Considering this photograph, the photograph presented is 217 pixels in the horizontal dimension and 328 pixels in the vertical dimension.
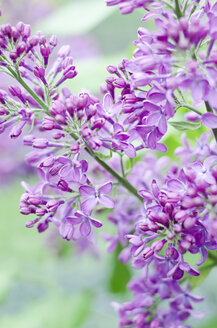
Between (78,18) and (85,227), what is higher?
(85,227)

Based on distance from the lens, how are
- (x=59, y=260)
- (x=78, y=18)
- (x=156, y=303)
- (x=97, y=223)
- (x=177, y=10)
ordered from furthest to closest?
(x=59, y=260) < (x=78, y=18) < (x=156, y=303) < (x=97, y=223) < (x=177, y=10)

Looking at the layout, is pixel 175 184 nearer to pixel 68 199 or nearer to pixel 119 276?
pixel 68 199

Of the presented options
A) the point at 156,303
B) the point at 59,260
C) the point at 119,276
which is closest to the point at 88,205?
the point at 156,303

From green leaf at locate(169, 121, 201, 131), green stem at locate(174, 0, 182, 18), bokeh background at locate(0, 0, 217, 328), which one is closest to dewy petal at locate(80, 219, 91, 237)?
green leaf at locate(169, 121, 201, 131)

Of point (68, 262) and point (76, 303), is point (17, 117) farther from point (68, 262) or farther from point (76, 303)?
point (68, 262)

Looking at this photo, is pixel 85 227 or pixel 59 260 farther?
pixel 59 260

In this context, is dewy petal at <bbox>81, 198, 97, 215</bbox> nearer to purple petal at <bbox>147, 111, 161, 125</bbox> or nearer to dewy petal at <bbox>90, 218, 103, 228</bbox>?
dewy petal at <bbox>90, 218, 103, 228</bbox>

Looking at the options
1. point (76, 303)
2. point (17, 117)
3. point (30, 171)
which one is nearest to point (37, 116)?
point (17, 117)

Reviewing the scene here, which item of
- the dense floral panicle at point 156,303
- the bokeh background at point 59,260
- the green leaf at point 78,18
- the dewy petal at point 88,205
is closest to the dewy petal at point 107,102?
the dewy petal at point 88,205
